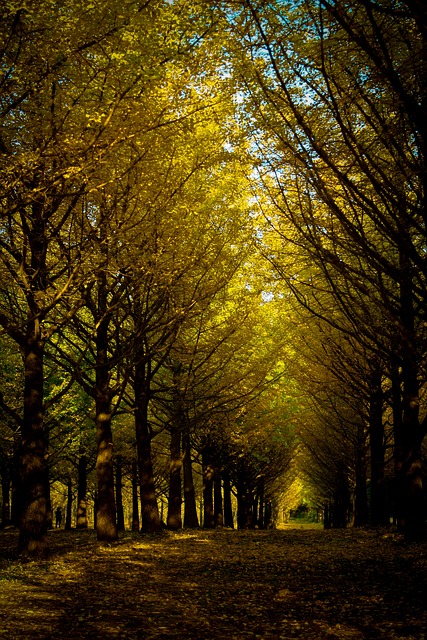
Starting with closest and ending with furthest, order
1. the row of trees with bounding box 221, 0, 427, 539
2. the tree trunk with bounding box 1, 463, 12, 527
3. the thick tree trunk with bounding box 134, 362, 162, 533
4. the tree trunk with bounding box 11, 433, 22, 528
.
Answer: the row of trees with bounding box 221, 0, 427, 539 → the thick tree trunk with bounding box 134, 362, 162, 533 → the tree trunk with bounding box 11, 433, 22, 528 → the tree trunk with bounding box 1, 463, 12, 527

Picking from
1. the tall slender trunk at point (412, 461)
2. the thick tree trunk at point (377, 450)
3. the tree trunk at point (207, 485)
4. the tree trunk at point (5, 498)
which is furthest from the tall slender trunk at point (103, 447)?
the tree trunk at point (5, 498)

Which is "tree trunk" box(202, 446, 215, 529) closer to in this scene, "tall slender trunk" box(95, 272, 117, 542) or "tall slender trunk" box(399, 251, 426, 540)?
"tall slender trunk" box(95, 272, 117, 542)

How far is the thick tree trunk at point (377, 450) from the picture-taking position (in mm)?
14547

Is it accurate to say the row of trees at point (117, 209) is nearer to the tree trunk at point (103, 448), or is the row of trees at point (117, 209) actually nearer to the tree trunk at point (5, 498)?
the tree trunk at point (103, 448)

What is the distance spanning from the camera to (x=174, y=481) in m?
17.4

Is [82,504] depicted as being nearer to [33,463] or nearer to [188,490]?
[188,490]

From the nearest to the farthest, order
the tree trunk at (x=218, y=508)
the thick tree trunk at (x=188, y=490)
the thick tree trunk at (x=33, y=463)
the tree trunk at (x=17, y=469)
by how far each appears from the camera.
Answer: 1. the thick tree trunk at (x=33, y=463)
2. the thick tree trunk at (x=188, y=490)
3. the tree trunk at (x=17, y=469)
4. the tree trunk at (x=218, y=508)

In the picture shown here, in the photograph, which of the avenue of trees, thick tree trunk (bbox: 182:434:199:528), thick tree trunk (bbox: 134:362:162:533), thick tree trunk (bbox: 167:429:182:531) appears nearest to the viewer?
the avenue of trees

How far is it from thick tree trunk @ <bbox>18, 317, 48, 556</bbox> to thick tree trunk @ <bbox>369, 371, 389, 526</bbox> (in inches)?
313

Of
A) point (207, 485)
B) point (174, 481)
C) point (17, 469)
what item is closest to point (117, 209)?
point (174, 481)

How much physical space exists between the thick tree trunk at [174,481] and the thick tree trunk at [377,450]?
5.49 m

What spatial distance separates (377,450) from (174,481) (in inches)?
236

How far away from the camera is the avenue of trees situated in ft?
18.5

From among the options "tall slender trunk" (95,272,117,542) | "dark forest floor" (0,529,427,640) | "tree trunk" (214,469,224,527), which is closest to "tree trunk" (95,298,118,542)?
"tall slender trunk" (95,272,117,542)
